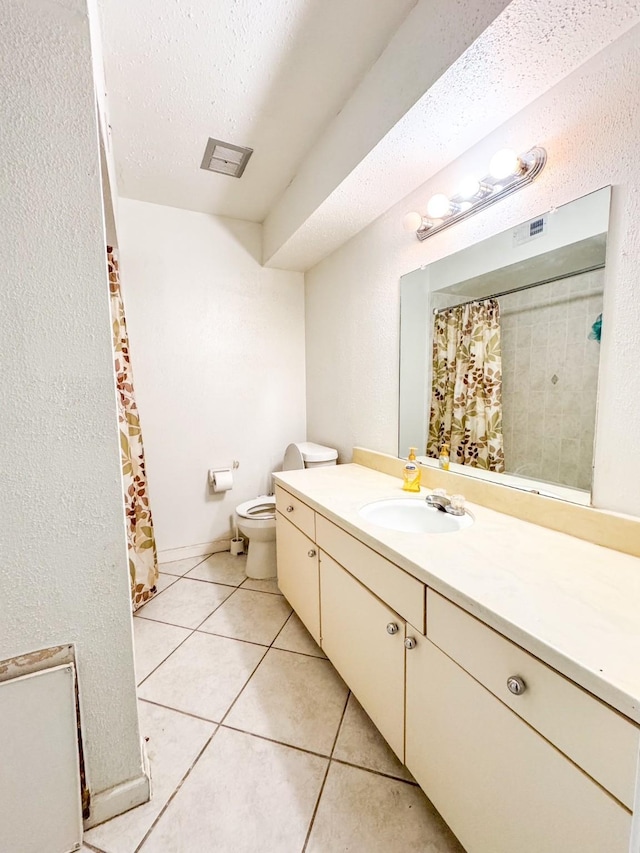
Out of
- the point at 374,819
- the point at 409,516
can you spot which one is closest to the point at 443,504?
the point at 409,516

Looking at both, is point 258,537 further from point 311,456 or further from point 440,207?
point 440,207

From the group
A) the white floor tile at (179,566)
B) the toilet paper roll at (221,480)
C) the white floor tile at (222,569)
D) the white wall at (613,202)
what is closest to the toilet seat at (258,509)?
the toilet paper roll at (221,480)

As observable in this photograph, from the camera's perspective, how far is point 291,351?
9.23 ft

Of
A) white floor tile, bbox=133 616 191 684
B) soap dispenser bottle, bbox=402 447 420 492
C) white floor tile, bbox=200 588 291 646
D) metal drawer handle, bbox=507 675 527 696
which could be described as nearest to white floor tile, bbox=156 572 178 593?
white floor tile, bbox=133 616 191 684

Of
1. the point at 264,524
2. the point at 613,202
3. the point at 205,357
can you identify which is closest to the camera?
the point at 613,202

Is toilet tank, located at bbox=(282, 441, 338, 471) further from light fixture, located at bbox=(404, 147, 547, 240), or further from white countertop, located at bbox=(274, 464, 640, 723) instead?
light fixture, located at bbox=(404, 147, 547, 240)

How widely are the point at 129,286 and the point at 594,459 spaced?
2.58 meters

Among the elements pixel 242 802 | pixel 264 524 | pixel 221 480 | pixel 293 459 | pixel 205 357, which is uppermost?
pixel 205 357

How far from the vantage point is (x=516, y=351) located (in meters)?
1.30

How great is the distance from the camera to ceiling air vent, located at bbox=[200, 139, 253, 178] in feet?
5.79

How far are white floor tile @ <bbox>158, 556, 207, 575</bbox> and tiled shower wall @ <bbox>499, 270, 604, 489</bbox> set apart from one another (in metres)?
2.13

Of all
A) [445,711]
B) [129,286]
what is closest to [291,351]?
[129,286]

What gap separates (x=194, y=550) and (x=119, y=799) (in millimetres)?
Result: 1611

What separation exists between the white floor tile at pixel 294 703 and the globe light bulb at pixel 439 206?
6.46ft
